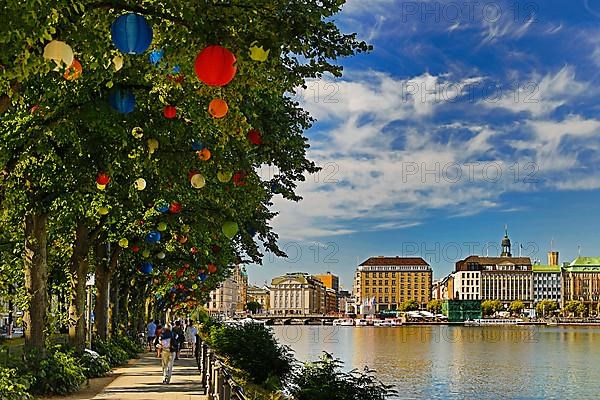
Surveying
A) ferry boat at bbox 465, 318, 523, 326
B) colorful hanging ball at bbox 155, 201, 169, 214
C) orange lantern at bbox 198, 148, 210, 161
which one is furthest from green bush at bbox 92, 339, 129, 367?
ferry boat at bbox 465, 318, 523, 326

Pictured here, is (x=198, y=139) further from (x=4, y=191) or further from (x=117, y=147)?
(x=4, y=191)

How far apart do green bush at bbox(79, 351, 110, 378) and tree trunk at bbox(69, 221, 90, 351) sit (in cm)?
25

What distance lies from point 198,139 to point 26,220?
6044 mm

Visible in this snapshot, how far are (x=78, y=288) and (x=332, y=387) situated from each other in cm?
885

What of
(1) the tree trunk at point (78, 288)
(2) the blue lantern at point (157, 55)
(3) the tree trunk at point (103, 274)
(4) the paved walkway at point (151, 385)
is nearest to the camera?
(2) the blue lantern at point (157, 55)

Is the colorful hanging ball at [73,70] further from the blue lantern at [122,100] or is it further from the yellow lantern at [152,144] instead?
the yellow lantern at [152,144]

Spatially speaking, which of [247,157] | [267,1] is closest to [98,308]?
[247,157]

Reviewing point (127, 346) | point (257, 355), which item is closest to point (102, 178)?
point (257, 355)

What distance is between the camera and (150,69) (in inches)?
342

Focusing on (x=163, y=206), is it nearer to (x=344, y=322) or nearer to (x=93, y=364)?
(x=93, y=364)

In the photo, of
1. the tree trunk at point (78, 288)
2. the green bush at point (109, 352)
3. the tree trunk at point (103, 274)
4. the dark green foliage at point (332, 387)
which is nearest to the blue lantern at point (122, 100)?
the dark green foliage at point (332, 387)

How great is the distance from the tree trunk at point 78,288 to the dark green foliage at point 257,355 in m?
3.53

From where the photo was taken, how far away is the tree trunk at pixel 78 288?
1956 centimetres

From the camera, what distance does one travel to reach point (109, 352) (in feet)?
83.5
